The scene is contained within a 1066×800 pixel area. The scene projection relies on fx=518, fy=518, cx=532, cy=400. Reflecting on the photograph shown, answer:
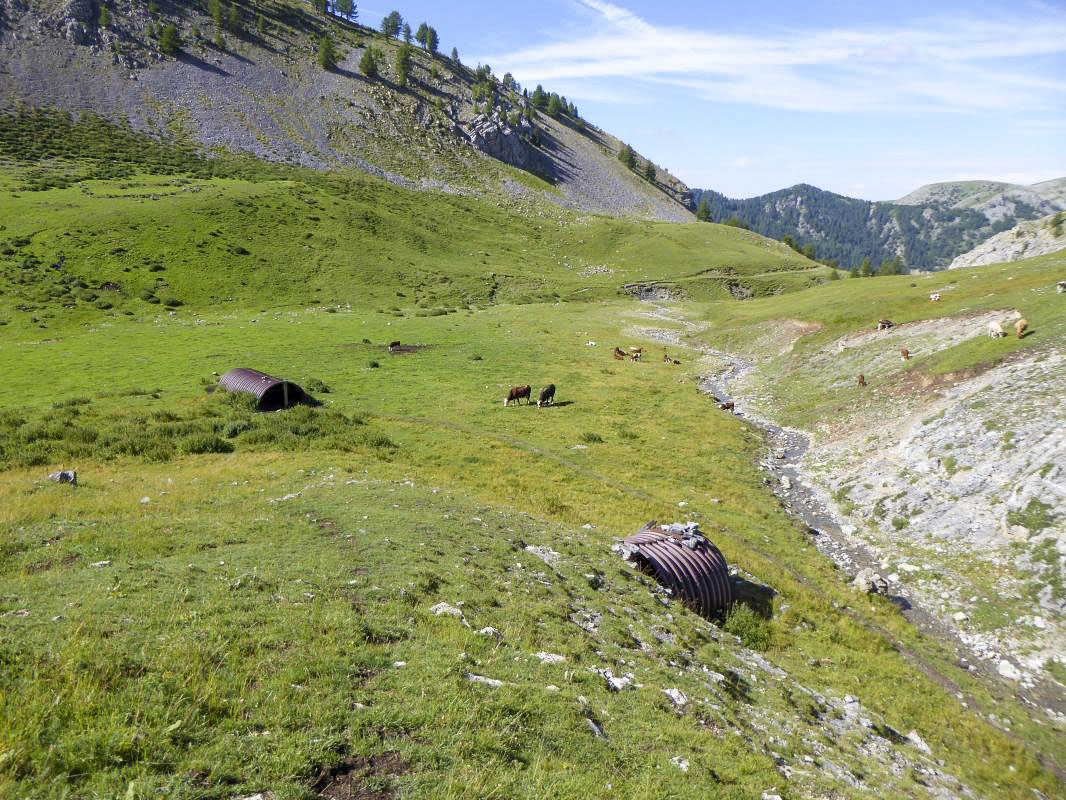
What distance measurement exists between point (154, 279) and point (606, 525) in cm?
7736

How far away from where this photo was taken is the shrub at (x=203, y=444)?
25562 millimetres

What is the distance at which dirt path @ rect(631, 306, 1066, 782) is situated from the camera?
1474 centimetres

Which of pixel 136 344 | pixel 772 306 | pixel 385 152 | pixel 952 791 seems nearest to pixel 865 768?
pixel 952 791

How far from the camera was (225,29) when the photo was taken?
16375cm

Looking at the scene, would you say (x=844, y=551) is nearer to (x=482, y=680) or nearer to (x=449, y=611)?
(x=449, y=611)

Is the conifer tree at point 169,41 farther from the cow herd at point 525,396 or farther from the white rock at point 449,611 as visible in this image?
the white rock at point 449,611

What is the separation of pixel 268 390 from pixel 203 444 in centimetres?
826

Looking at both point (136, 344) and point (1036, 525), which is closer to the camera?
point (1036, 525)

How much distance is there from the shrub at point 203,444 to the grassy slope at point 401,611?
3.69 feet

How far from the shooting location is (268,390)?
1326 inches

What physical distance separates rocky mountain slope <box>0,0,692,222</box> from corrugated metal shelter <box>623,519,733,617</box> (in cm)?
14420

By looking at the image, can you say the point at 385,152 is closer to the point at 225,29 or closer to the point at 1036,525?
the point at 225,29

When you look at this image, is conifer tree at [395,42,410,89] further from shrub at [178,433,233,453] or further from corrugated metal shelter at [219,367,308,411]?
shrub at [178,433,233,453]

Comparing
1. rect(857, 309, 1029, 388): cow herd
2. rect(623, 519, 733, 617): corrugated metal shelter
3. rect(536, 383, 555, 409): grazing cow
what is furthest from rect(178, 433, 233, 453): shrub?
rect(857, 309, 1029, 388): cow herd
